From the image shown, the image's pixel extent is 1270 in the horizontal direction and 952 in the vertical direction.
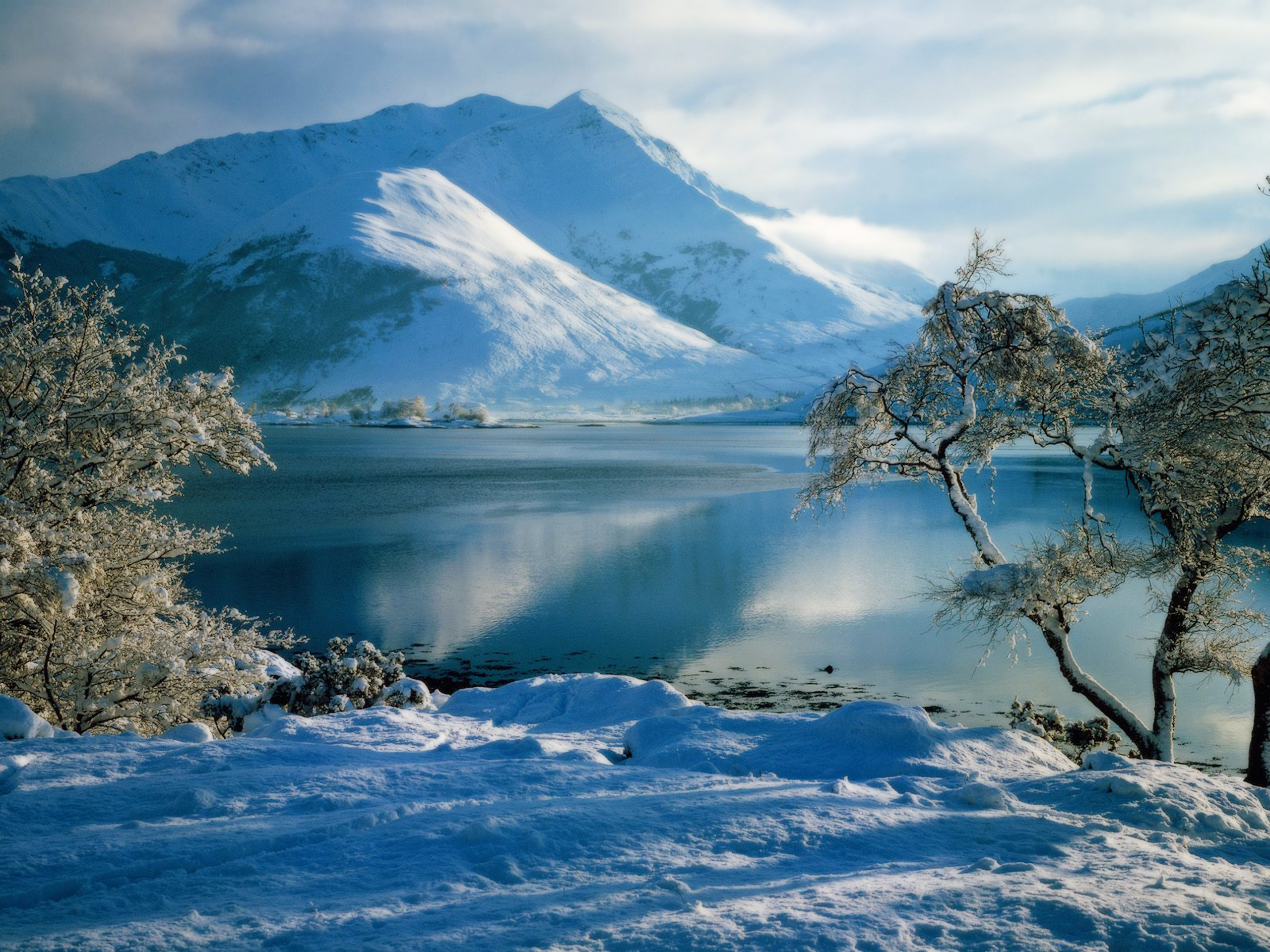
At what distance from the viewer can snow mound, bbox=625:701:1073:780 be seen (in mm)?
10422

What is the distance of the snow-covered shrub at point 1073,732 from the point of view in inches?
755

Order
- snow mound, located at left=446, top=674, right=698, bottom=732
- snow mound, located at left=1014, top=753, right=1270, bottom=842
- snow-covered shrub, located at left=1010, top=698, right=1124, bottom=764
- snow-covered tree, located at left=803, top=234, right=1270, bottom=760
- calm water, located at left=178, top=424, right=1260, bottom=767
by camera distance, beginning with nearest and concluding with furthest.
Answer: snow mound, located at left=1014, top=753, right=1270, bottom=842 < snow-covered tree, located at left=803, top=234, right=1270, bottom=760 < snow mound, located at left=446, top=674, right=698, bottom=732 < snow-covered shrub, located at left=1010, top=698, right=1124, bottom=764 < calm water, located at left=178, top=424, right=1260, bottom=767

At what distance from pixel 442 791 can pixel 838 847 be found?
390cm

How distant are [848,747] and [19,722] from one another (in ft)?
36.3

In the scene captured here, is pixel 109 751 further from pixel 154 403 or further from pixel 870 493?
pixel 870 493

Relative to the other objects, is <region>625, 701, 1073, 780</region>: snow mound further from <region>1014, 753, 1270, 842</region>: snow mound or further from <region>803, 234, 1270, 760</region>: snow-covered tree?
<region>803, 234, 1270, 760</region>: snow-covered tree

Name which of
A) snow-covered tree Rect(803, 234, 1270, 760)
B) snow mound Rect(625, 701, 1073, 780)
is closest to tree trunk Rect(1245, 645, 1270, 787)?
snow-covered tree Rect(803, 234, 1270, 760)

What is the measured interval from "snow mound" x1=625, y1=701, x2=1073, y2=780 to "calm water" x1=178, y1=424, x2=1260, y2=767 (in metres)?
6.30

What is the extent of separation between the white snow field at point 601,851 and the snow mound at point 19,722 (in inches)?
3.9

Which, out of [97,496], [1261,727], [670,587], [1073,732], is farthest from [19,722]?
[670,587]

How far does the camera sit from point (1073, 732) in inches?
779

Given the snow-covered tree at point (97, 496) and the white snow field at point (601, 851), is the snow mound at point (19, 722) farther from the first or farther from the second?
the snow-covered tree at point (97, 496)

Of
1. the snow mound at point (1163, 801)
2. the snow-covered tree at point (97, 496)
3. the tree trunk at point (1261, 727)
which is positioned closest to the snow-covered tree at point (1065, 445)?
the tree trunk at point (1261, 727)

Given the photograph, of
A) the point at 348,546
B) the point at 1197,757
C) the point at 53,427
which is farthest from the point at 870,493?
the point at 53,427
